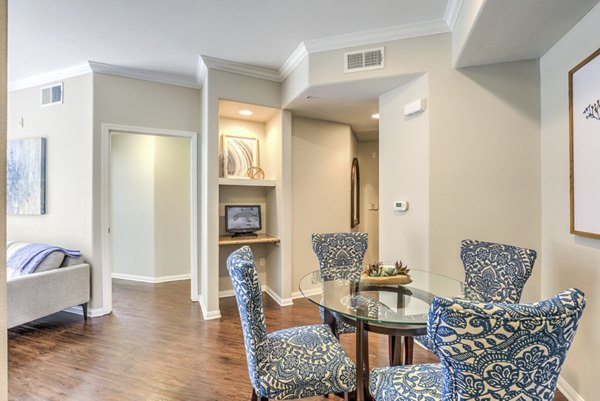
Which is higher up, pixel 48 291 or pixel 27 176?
pixel 27 176

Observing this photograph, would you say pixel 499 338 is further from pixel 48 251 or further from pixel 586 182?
pixel 48 251

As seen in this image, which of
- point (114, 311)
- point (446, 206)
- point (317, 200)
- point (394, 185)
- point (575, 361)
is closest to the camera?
point (575, 361)

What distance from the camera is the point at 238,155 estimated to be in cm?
409

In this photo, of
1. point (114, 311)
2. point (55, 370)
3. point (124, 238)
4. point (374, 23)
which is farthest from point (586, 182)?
point (124, 238)

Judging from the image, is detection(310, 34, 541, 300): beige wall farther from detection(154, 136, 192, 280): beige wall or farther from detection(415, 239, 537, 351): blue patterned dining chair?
detection(154, 136, 192, 280): beige wall

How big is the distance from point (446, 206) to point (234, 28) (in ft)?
7.96

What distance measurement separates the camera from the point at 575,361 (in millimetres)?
1963

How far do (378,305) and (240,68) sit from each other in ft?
9.73

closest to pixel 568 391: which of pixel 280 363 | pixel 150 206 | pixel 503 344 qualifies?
pixel 503 344

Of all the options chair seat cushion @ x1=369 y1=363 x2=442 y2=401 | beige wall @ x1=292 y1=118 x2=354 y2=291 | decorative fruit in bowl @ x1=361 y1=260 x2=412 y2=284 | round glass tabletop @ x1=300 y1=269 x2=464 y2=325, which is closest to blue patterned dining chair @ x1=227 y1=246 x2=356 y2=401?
chair seat cushion @ x1=369 y1=363 x2=442 y2=401

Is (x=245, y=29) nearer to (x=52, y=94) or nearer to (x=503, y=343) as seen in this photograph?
(x=52, y=94)

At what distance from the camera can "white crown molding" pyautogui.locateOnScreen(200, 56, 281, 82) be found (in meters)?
3.27

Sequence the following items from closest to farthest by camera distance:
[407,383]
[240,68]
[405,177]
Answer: [407,383] < [405,177] < [240,68]

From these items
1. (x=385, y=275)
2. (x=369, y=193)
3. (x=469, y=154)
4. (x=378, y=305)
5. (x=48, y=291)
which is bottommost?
(x=48, y=291)
